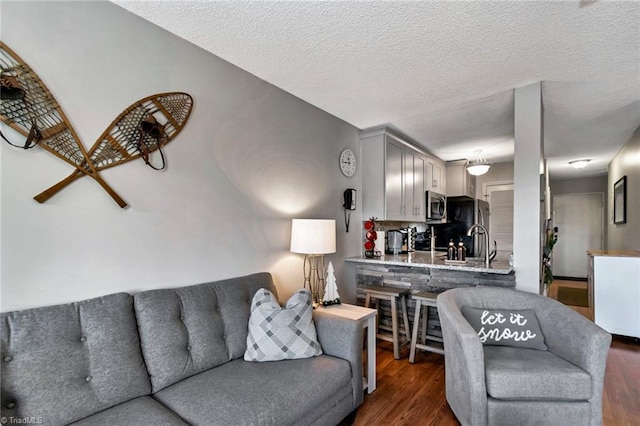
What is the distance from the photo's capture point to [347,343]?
74.8 inches

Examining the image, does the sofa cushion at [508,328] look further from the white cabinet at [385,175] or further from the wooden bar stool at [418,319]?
the white cabinet at [385,175]

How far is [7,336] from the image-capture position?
1189 millimetres

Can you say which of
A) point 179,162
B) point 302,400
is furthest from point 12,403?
point 179,162

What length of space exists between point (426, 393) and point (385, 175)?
2220 mm

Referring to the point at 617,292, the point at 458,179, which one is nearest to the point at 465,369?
the point at 617,292

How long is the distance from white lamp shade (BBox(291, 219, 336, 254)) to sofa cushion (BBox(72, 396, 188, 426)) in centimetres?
135

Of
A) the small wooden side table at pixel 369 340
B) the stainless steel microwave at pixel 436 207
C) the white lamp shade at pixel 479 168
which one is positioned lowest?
the small wooden side table at pixel 369 340

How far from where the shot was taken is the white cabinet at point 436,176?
476 centimetres

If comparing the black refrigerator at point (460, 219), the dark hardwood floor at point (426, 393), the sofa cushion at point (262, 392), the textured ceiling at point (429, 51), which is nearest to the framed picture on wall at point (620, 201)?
the textured ceiling at point (429, 51)

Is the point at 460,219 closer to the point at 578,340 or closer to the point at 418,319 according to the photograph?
the point at 418,319

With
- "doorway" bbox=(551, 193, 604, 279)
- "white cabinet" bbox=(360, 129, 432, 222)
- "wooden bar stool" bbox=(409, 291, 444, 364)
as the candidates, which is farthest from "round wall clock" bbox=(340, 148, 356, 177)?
"doorway" bbox=(551, 193, 604, 279)

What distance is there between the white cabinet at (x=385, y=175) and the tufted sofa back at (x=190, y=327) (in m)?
2.05

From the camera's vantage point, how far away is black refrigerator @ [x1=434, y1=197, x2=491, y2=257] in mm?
4844

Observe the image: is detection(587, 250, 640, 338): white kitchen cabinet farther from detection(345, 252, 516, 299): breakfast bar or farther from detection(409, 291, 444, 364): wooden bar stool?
detection(409, 291, 444, 364): wooden bar stool
